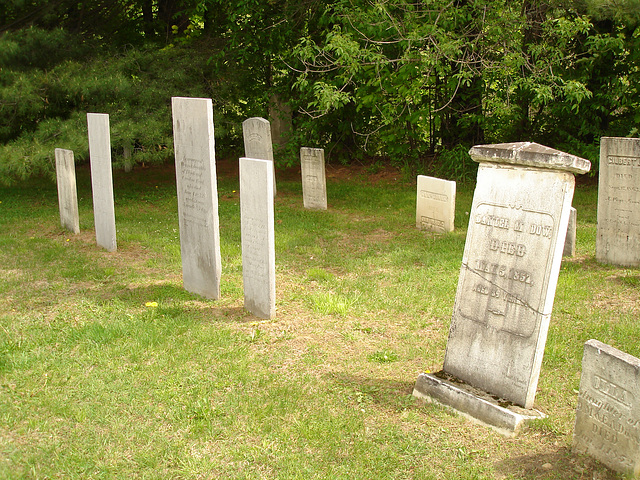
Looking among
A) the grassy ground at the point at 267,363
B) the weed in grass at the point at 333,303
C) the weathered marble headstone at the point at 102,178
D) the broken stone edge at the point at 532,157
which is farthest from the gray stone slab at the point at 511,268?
the weathered marble headstone at the point at 102,178

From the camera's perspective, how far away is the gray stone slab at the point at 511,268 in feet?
13.2

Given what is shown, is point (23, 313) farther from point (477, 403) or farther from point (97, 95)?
point (97, 95)

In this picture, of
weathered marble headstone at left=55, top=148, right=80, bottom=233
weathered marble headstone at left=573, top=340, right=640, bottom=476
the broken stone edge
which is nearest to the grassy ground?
weathered marble headstone at left=573, top=340, right=640, bottom=476

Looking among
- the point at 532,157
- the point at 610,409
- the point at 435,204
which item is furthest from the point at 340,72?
the point at 610,409

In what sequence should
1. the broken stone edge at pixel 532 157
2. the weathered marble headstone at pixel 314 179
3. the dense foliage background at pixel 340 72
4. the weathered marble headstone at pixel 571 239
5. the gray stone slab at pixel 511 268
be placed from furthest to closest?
the weathered marble headstone at pixel 314 179
the dense foliage background at pixel 340 72
the weathered marble headstone at pixel 571 239
the gray stone slab at pixel 511 268
the broken stone edge at pixel 532 157

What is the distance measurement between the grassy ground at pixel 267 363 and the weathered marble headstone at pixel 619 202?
27 centimetres

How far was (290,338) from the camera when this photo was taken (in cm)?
575

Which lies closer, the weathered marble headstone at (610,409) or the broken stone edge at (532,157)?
the weathered marble headstone at (610,409)

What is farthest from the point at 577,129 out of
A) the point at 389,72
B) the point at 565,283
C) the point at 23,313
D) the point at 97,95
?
the point at 23,313

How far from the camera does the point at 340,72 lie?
1223 centimetres

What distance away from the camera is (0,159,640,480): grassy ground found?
3.89 m

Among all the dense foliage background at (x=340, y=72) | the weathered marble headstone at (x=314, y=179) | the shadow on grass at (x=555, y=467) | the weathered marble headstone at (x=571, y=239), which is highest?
the dense foliage background at (x=340, y=72)

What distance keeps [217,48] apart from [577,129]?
8.59 metres

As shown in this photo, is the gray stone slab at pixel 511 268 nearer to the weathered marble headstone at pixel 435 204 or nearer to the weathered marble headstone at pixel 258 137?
the weathered marble headstone at pixel 435 204
